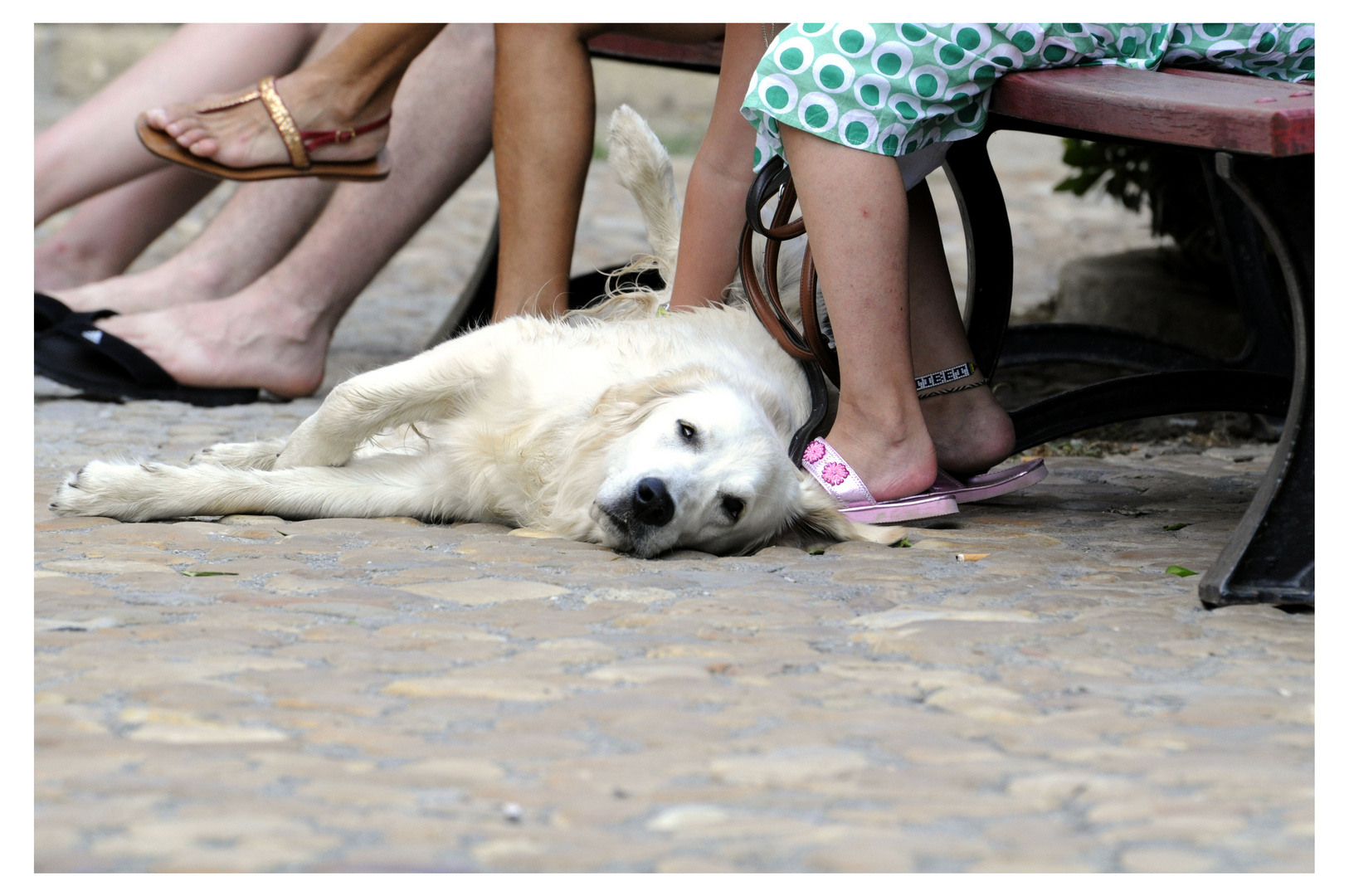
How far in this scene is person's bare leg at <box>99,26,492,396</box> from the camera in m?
4.30

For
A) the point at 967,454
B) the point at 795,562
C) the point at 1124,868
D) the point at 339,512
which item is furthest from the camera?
the point at 967,454

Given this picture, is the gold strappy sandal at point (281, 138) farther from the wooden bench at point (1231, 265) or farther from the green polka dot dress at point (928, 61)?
the green polka dot dress at point (928, 61)

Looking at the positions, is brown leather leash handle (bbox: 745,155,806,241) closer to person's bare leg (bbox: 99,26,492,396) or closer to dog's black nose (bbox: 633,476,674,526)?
dog's black nose (bbox: 633,476,674,526)

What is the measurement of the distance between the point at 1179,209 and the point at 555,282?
258 centimetres

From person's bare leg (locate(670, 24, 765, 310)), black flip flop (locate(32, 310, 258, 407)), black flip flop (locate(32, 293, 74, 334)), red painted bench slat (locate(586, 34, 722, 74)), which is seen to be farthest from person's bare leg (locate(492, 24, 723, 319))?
black flip flop (locate(32, 293, 74, 334))

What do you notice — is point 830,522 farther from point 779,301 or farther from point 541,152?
point 541,152

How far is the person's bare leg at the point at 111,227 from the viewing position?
4.80m

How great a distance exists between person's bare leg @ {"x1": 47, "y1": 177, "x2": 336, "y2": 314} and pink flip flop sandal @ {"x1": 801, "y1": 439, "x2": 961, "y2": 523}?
269cm

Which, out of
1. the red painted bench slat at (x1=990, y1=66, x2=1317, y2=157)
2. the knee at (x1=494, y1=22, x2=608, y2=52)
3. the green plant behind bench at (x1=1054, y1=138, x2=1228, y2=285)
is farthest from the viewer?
the green plant behind bench at (x1=1054, y1=138, x2=1228, y2=285)

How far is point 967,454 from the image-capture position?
3.02 meters

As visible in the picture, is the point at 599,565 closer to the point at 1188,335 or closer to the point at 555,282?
the point at 555,282

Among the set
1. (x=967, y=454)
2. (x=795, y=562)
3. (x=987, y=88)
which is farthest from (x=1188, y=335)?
(x=795, y=562)

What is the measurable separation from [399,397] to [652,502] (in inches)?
27.2

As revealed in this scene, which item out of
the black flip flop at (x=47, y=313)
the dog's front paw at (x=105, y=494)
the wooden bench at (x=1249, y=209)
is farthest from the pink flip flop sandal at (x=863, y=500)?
the black flip flop at (x=47, y=313)
